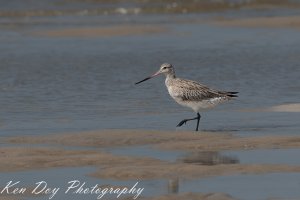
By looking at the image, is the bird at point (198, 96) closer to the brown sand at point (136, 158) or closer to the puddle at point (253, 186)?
the brown sand at point (136, 158)

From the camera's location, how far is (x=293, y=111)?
42.8 ft

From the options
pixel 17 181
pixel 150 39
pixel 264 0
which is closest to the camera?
pixel 17 181

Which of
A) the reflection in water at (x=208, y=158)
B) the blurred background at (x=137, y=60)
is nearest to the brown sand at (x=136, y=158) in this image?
the reflection in water at (x=208, y=158)

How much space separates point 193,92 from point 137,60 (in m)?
5.56

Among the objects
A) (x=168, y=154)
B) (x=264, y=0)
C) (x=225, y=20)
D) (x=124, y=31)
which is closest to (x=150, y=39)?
(x=124, y=31)

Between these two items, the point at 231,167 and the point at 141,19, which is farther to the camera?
the point at 141,19

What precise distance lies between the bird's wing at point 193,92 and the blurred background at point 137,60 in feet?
1.16

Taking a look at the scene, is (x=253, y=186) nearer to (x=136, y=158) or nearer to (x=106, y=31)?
(x=136, y=158)

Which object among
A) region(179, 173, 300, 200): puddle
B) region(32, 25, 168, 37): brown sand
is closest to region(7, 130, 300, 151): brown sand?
region(179, 173, 300, 200): puddle

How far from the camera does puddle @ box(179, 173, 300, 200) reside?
8.51 meters

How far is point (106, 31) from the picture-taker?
2181 centimetres

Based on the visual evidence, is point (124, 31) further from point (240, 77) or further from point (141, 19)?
point (240, 77)

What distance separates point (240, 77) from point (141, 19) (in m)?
8.55

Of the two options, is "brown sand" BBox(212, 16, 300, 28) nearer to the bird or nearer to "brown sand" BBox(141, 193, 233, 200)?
the bird
